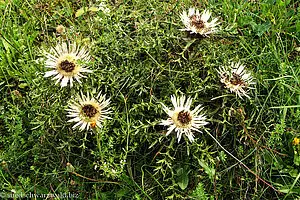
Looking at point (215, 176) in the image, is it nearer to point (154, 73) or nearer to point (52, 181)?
point (154, 73)

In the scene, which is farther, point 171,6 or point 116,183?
point 171,6

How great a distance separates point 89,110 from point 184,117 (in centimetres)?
38

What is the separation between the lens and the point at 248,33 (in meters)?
2.41

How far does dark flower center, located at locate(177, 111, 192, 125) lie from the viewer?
1.83m

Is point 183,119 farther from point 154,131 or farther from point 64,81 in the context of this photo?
point 64,81

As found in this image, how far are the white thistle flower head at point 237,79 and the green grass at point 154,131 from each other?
0.03m

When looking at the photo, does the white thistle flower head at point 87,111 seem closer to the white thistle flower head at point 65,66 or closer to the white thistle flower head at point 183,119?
the white thistle flower head at point 65,66

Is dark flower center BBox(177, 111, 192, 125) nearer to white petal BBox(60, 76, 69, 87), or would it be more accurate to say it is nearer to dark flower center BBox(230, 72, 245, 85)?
dark flower center BBox(230, 72, 245, 85)

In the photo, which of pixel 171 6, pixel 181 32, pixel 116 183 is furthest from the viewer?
pixel 171 6

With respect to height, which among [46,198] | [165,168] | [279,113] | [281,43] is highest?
[281,43]

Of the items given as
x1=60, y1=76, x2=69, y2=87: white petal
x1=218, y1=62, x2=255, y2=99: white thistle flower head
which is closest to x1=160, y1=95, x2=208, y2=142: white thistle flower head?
x1=218, y1=62, x2=255, y2=99: white thistle flower head

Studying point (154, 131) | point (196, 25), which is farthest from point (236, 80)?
point (154, 131)

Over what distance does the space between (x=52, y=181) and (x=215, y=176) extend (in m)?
0.69

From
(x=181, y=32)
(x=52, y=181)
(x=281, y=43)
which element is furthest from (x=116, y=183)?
(x=281, y=43)
